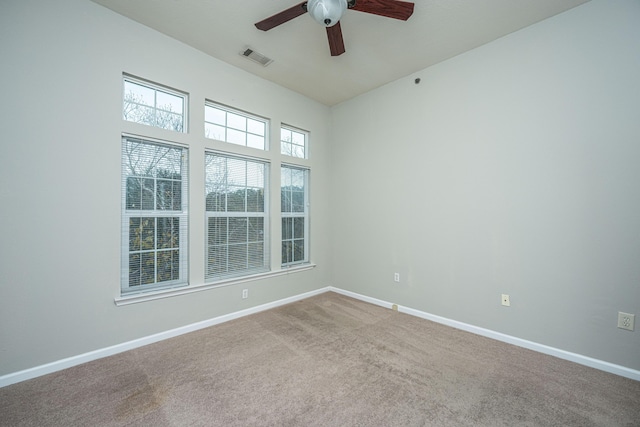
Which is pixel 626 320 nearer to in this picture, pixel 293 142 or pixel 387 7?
pixel 387 7

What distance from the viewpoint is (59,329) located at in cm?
209

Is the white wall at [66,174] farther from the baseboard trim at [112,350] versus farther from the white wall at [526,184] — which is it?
the white wall at [526,184]

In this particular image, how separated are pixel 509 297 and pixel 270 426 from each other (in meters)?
2.45

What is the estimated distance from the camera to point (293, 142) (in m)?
3.91

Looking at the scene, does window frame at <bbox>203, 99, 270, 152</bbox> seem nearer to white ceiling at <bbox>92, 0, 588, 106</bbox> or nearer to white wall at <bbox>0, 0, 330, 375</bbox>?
white wall at <bbox>0, 0, 330, 375</bbox>

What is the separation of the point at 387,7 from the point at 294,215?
105 inches

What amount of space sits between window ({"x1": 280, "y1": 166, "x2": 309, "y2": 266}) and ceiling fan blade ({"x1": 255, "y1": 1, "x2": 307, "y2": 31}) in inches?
72.4

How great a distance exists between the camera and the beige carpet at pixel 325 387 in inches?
63.5

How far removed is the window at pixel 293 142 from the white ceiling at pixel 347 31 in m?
0.80

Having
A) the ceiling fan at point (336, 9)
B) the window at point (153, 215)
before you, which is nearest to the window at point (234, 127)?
the window at point (153, 215)

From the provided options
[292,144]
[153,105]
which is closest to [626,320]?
[292,144]

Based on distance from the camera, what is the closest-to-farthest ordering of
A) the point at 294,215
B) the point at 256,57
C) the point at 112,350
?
the point at 112,350, the point at 256,57, the point at 294,215

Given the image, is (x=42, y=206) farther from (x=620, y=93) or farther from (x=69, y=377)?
(x=620, y=93)

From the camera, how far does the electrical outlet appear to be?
2.02 meters
